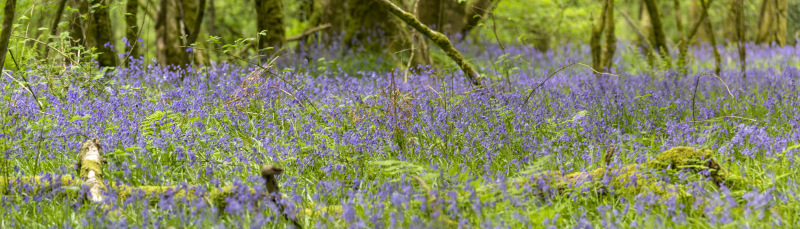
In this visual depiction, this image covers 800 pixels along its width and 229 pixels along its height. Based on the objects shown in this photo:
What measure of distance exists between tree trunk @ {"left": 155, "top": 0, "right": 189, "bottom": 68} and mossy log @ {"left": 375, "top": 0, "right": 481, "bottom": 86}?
3.51m

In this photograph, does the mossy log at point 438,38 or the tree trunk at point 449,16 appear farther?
the tree trunk at point 449,16

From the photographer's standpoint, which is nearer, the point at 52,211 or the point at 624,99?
the point at 52,211

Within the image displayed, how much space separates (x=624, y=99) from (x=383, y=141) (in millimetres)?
2442

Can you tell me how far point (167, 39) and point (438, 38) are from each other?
409cm

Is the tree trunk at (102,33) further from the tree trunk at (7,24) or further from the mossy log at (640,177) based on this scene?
the mossy log at (640,177)

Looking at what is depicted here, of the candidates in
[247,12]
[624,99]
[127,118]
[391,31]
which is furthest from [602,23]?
[247,12]

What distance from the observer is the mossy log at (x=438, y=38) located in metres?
5.73

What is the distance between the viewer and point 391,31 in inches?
380

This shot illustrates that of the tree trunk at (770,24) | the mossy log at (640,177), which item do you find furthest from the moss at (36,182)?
the tree trunk at (770,24)

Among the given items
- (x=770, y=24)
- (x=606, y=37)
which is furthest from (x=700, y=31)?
(x=606, y=37)

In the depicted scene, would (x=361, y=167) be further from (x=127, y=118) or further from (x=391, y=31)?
(x=391, y=31)

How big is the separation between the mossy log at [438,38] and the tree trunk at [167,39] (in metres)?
3.51

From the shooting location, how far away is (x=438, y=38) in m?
5.88

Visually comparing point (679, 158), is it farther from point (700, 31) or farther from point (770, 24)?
point (700, 31)
